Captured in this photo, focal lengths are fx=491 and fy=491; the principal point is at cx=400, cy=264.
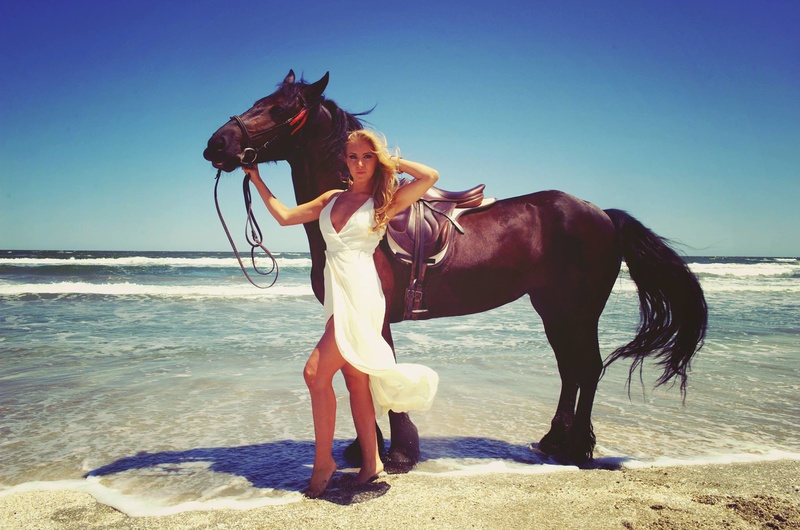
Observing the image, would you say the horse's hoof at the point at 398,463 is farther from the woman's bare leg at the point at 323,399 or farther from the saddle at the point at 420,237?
the saddle at the point at 420,237

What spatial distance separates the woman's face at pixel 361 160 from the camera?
2510 mm

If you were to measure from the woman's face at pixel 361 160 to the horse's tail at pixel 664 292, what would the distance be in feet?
5.86

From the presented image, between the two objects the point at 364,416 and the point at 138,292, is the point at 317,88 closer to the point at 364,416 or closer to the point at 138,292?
the point at 364,416

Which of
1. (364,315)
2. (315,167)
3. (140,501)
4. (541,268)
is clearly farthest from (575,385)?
(140,501)

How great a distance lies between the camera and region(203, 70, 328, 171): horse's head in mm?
2611

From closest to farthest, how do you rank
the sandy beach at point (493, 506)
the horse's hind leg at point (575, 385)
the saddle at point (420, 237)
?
the sandy beach at point (493, 506) < the saddle at point (420, 237) < the horse's hind leg at point (575, 385)

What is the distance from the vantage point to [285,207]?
2.61m

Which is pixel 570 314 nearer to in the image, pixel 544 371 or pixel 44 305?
pixel 544 371

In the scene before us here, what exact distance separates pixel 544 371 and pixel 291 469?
374 cm

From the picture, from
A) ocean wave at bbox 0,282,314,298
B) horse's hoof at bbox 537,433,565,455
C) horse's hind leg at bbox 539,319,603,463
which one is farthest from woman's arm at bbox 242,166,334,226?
ocean wave at bbox 0,282,314,298

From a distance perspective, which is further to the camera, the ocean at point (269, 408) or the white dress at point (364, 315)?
the ocean at point (269, 408)

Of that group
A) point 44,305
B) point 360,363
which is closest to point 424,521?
point 360,363

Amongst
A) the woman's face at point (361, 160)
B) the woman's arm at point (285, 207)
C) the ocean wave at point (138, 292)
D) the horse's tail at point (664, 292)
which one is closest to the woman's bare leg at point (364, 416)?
the woman's arm at point (285, 207)

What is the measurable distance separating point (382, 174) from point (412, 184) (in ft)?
0.54
